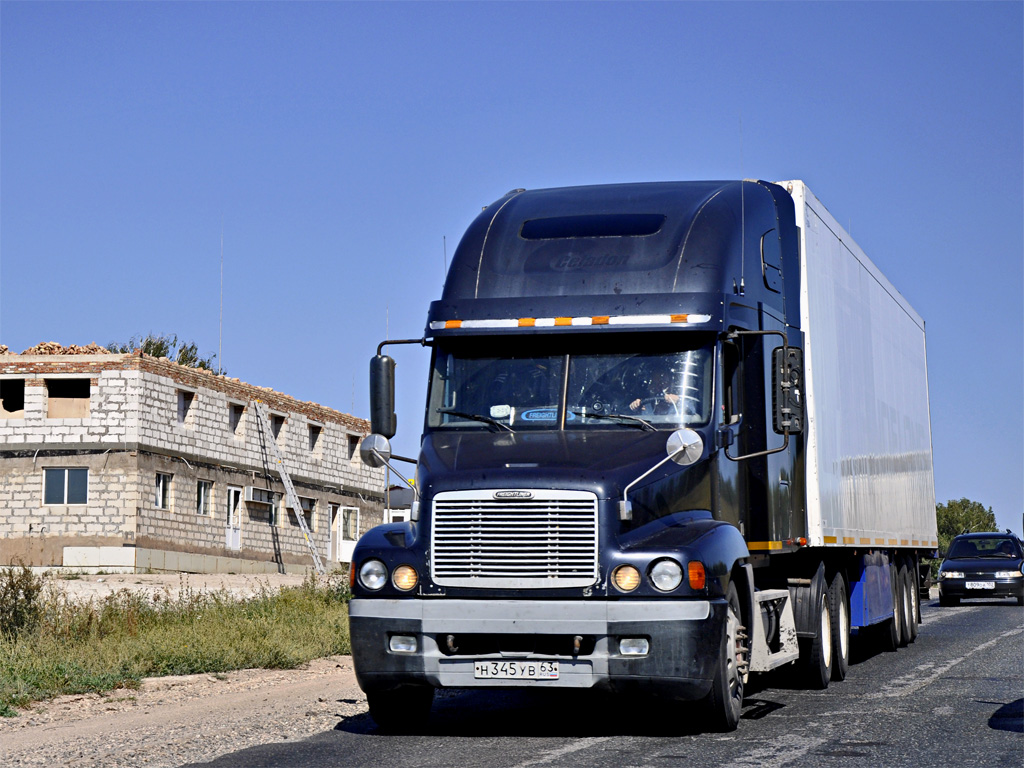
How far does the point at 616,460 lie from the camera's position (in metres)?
9.78

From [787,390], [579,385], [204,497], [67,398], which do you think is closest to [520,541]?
[579,385]

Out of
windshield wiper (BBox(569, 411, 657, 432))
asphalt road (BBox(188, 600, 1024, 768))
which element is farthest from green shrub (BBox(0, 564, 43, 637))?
windshield wiper (BBox(569, 411, 657, 432))

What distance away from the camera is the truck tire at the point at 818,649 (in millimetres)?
13070

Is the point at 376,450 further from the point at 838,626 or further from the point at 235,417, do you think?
the point at 235,417

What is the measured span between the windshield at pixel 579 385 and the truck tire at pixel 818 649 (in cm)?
354

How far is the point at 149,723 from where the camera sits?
10.8 m

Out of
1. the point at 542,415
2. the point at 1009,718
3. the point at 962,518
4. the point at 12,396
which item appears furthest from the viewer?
the point at 962,518

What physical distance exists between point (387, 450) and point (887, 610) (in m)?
9.20

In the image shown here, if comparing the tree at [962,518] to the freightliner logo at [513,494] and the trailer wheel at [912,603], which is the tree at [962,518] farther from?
the freightliner logo at [513,494]

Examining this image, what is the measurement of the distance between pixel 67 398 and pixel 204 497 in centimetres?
544

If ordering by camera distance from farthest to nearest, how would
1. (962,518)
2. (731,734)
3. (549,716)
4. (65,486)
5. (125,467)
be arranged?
(962,518) → (65,486) → (125,467) → (549,716) → (731,734)

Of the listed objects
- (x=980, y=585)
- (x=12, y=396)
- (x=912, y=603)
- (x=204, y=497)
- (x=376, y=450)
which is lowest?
(x=980, y=585)

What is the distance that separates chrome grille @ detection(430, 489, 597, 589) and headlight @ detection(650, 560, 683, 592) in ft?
→ 1.33

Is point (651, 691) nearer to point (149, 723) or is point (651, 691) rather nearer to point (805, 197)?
point (149, 723)
